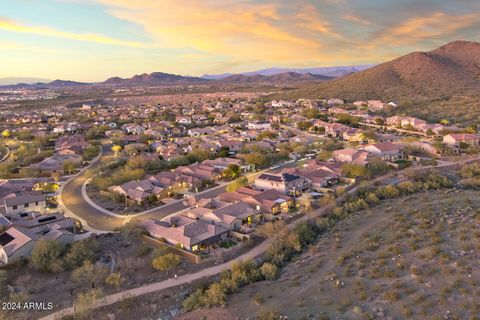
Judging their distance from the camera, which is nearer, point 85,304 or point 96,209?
point 85,304

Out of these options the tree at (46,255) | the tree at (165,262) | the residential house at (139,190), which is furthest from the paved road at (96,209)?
the tree at (165,262)

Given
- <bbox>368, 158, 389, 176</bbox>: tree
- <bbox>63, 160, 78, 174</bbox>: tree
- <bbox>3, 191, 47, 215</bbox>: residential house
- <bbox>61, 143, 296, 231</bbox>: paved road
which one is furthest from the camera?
<bbox>63, 160, 78, 174</bbox>: tree

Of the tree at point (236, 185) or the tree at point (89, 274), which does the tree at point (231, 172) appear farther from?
the tree at point (89, 274)

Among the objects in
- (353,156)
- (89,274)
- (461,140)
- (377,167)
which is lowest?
(89,274)

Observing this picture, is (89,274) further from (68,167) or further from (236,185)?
(68,167)

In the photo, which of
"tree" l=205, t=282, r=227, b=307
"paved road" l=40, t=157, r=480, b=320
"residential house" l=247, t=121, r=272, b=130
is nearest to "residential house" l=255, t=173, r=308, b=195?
"paved road" l=40, t=157, r=480, b=320

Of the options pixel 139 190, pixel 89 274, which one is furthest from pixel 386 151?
pixel 89 274

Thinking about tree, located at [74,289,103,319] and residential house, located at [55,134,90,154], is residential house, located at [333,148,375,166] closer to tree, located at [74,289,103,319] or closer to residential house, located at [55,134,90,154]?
tree, located at [74,289,103,319]
